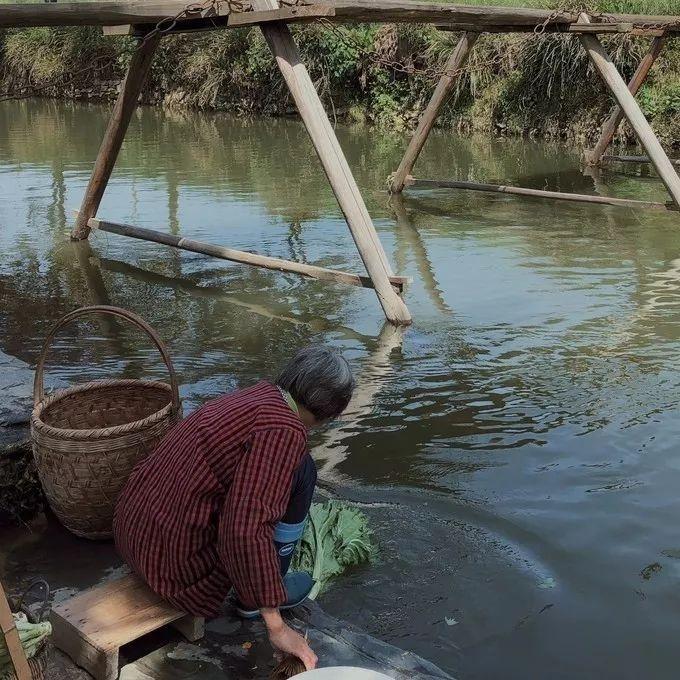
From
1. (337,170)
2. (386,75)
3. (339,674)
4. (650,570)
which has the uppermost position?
(386,75)

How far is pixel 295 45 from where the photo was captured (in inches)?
257

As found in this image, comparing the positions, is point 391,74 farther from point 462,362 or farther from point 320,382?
point 320,382

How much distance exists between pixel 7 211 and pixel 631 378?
818 centimetres

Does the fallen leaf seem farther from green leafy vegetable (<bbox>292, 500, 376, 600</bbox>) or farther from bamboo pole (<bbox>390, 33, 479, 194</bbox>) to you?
bamboo pole (<bbox>390, 33, 479, 194</bbox>)

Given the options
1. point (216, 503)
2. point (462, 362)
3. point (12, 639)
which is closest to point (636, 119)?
point (462, 362)

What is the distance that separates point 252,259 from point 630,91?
6.90 m

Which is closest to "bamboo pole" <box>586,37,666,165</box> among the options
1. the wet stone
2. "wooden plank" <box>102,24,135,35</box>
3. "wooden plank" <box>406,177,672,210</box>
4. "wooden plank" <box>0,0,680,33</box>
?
"wooden plank" <box>406,177,672,210</box>

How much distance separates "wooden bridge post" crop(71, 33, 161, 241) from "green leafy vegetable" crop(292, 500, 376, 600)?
5.18m

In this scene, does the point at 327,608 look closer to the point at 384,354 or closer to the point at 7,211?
the point at 384,354

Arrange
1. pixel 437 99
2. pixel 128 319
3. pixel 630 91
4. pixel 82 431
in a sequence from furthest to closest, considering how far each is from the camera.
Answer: pixel 630 91 < pixel 437 99 < pixel 128 319 < pixel 82 431

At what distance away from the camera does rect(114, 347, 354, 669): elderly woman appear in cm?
242

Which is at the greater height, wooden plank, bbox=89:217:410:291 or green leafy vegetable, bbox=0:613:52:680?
green leafy vegetable, bbox=0:613:52:680

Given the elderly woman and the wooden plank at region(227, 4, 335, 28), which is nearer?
the elderly woman


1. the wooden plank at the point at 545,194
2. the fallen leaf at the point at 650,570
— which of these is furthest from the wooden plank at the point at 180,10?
the fallen leaf at the point at 650,570
